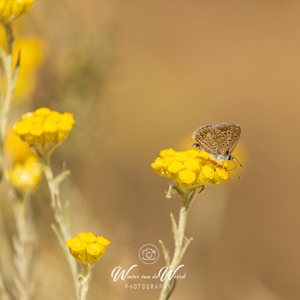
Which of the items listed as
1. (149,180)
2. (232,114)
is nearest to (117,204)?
(149,180)

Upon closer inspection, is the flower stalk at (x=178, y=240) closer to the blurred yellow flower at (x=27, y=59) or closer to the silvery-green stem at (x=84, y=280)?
the silvery-green stem at (x=84, y=280)

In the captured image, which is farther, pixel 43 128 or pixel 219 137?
pixel 219 137

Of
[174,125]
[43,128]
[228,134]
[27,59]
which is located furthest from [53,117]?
[174,125]

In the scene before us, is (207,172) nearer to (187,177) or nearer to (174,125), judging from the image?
(187,177)

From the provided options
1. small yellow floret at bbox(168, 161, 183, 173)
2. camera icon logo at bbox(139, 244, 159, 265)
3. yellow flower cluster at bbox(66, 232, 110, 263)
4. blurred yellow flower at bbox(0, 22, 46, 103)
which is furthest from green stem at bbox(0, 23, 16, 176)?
blurred yellow flower at bbox(0, 22, 46, 103)

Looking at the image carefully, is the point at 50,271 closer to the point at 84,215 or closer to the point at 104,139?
the point at 84,215

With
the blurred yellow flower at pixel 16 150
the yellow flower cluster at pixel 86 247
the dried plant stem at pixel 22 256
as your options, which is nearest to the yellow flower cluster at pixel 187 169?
the yellow flower cluster at pixel 86 247
